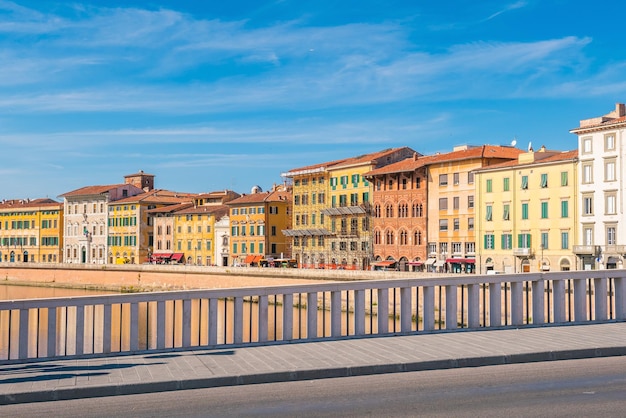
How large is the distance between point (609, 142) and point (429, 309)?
2004 inches

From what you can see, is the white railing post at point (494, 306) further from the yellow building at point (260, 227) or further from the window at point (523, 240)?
the yellow building at point (260, 227)

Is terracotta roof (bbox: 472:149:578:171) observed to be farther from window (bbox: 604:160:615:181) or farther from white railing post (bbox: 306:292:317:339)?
white railing post (bbox: 306:292:317:339)

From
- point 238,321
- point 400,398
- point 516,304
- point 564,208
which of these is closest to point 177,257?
point 564,208

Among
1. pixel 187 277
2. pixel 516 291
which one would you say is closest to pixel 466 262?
pixel 187 277

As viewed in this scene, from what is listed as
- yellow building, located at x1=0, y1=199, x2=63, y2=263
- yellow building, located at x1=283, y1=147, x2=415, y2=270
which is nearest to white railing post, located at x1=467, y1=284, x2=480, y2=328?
yellow building, located at x1=283, y1=147, x2=415, y2=270

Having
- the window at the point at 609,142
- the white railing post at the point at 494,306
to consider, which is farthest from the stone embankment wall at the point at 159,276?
the white railing post at the point at 494,306

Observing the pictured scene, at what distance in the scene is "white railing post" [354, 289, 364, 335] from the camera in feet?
47.3

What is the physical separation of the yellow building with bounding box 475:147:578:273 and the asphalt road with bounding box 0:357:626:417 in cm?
5535

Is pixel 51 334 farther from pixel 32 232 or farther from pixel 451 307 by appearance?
pixel 32 232

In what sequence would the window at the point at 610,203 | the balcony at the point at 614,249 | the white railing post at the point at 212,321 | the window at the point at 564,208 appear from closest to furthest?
the white railing post at the point at 212,321
the balcony at the point at 614,249
the window at the point at 610,203
the window at the point at 564,208

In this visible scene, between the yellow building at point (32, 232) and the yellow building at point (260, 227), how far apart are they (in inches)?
1360

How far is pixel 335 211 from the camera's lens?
9081 centimetres

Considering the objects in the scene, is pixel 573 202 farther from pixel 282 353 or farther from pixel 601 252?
pixel 282 353

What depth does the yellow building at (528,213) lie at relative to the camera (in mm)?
65000
